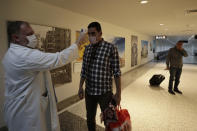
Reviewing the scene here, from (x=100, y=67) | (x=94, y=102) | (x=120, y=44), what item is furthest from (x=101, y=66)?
(x=120, y=44)

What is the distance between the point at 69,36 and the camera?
10.9ft

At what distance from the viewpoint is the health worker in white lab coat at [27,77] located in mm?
1062

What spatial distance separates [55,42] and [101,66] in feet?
6.20

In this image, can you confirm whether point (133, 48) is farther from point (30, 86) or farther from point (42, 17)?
point (30, 86)

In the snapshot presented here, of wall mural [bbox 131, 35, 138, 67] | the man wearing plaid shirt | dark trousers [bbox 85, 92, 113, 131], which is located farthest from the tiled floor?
wall mural [bbox 131, 35, 138, 67]

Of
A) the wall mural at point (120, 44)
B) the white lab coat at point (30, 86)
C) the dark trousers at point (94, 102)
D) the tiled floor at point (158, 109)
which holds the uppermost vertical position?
the wall mural at point (120, 44)

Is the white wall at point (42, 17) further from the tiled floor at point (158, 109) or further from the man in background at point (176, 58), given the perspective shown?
the man in background at point (176, 58)

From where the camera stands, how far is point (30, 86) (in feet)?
3.83

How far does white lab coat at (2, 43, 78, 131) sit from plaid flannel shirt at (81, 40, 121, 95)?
367 millimetres

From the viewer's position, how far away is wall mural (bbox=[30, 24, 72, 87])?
2.65 m

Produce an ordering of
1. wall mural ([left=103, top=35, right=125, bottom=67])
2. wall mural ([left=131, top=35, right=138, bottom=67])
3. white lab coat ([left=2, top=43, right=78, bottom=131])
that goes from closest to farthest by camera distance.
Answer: white lab coat ([left=2, top=43, right=78, bottom=131])
wall mural ([left=103, top=35, right=125, bottom=67])
wall mural ([left=131, top=35, right=138, bottom=67])

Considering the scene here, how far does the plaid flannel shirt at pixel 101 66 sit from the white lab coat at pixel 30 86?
367mm

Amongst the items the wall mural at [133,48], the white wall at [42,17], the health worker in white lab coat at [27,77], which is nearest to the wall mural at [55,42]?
the white wall at [42,17]

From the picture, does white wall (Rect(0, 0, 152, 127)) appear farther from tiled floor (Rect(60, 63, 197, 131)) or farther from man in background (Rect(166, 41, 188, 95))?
man in background (Rect(166, 41, 188, 95))
